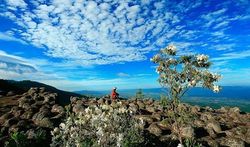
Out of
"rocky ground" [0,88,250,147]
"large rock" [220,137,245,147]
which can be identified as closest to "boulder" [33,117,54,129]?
"rocky ground" [0,88,250,147]

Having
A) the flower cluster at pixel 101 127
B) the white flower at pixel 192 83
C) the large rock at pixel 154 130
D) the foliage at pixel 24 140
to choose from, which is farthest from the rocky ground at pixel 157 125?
the flower cluster at pixel 101 127

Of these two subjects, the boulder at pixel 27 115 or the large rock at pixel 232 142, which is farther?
the boulder at pixel 27 115

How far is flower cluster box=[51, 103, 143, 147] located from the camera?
22828 mm

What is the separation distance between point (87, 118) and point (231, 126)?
105 feet

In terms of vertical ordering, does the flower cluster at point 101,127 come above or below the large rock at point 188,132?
above

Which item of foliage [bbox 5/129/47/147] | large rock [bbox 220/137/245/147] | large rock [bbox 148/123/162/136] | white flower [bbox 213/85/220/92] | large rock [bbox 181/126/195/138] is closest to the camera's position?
white flower [bbox 213/85/220/92]

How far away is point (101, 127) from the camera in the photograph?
2261cm

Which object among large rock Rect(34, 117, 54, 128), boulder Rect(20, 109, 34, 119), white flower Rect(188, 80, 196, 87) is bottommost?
large rock Rect(34, 117, 54, 128)

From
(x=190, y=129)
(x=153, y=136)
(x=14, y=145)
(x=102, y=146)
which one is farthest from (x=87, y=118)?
(x=190, y=129)

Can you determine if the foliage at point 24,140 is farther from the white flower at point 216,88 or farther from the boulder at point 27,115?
the white flower at point 216,88

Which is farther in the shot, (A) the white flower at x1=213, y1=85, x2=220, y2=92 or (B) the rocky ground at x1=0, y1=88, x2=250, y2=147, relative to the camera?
(B) the rocky ground at x1=0, y1=88, x2=250, y2=147

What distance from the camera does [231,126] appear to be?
50.5m

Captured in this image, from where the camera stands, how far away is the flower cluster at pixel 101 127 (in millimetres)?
22828

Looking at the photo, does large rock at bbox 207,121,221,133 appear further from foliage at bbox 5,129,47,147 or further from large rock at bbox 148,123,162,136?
foliage at bbox 5,129,47,147
